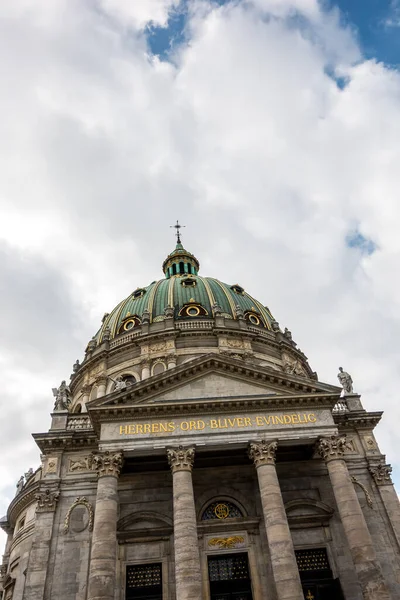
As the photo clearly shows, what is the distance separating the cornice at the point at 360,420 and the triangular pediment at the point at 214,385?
2963 mm

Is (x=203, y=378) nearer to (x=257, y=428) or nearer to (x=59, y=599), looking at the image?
(x=257, y=428)

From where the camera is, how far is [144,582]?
2206 centimetres

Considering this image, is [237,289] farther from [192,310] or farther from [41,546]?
[41,546]

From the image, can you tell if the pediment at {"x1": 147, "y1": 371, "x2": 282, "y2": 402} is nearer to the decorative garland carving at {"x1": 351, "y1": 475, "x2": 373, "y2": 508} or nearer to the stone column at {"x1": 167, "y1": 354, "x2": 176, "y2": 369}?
the decorative garland carving at {"x1": 351, "y1": 475, "x2": 373, "y2": 508}

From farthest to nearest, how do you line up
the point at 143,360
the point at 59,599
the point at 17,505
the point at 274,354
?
the point at 274,354, the point at 143,360, the point at 17,505, the point at 59,599

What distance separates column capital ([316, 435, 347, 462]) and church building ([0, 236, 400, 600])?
0.16 ft

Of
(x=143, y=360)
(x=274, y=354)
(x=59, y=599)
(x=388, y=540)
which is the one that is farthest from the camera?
(x=274, y=354)

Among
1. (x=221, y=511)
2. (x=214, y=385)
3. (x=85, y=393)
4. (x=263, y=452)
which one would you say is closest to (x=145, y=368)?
(x=85, y=393)

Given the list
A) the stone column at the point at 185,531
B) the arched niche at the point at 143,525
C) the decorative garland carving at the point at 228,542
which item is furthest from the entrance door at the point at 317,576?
the arched niche at the point at 143,525

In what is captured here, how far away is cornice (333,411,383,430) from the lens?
26406mm

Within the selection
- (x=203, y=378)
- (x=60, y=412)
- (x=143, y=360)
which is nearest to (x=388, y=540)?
(x=203, y=378)

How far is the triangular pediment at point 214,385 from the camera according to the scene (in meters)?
23.8

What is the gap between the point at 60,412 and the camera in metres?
26.4

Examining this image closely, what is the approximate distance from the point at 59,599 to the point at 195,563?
6792 mm
